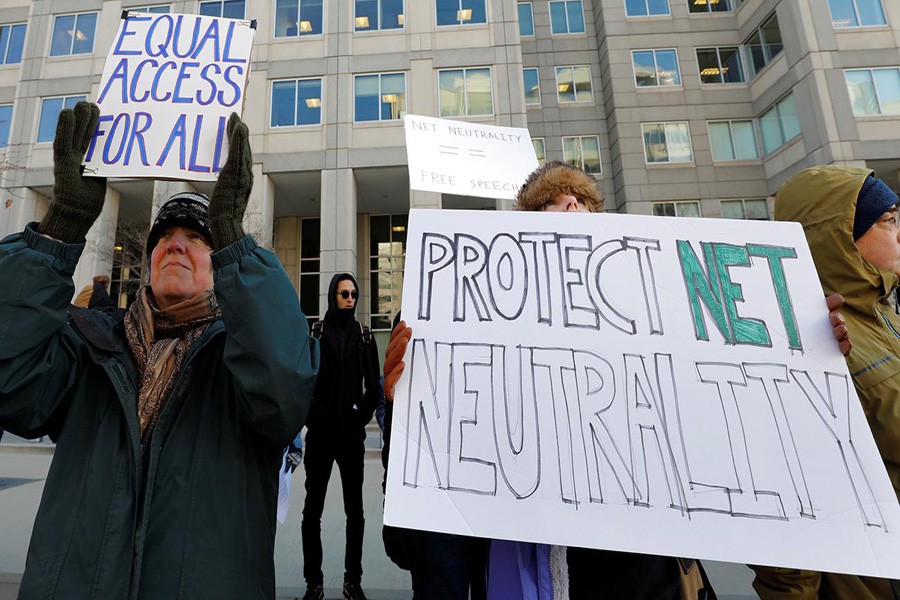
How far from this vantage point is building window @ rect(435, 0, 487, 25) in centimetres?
1652

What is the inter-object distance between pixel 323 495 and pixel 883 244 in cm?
353

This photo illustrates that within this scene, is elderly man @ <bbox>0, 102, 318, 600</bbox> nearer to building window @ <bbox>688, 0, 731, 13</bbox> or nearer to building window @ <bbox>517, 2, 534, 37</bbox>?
building window @ <bbox>517, 2, 534, 37</bbox>

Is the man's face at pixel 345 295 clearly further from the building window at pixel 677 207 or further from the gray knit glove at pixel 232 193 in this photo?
the building window at pixel 677 207

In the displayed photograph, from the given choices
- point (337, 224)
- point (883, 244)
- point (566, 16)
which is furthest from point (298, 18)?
point (883, 244)

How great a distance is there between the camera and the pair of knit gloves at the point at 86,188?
4.70ft

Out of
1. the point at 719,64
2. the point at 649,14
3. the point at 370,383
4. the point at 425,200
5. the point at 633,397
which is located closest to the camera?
the point at 633,397

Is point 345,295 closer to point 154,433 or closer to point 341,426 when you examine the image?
point 341,426

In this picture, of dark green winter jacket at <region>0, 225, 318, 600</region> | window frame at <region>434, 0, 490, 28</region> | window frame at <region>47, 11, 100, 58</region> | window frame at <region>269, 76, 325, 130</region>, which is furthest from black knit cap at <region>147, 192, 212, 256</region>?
window frame at <region>47, 11, 100, 58</region>

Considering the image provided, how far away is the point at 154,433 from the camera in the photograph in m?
1.33

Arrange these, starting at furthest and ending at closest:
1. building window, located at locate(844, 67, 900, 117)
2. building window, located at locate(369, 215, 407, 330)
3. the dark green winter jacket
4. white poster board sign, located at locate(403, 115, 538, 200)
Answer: building window, located at locate(369, 215, 407, 330) → building window, located at locate(844, 67, 900, 117) → white poster board sign, located at locate(403, 115, 538, 200) → the dark green winter jacket

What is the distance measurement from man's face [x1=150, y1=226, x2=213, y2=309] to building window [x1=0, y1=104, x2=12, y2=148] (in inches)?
933

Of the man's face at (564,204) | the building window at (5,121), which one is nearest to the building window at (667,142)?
the man's face at (564,204)

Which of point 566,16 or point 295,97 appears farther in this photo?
point 566,16

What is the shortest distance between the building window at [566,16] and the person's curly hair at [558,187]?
78.4 feet
